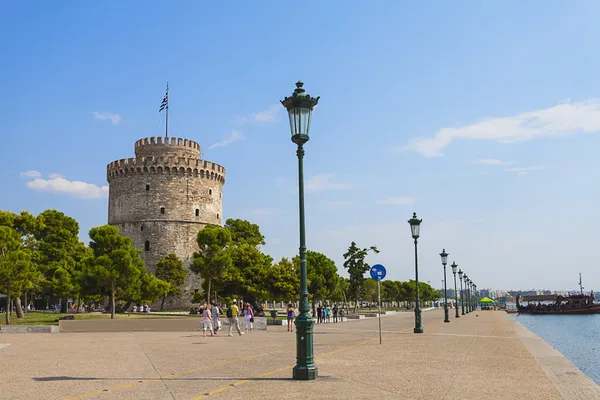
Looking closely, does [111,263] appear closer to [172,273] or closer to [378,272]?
[378,272]

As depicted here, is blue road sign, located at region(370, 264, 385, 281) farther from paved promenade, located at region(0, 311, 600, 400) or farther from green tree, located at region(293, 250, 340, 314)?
green tree, located at region(293, 250, 340, 314)

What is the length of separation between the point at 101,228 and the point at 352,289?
35808 mm

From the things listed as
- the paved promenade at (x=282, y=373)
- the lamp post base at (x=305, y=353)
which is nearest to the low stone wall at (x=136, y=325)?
the paved promenade at (x=282, y=373)

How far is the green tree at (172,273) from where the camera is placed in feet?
220

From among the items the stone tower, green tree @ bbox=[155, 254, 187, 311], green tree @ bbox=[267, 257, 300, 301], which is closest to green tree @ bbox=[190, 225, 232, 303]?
green tree @ bbox=[267, 257, 300, 301]

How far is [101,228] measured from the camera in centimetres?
3897

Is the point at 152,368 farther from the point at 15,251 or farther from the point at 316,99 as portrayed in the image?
the point at 15,251

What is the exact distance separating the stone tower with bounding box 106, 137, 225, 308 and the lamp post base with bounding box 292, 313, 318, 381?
195 feet

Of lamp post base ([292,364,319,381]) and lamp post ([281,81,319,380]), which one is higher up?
lamp post ([281,81,319,380])

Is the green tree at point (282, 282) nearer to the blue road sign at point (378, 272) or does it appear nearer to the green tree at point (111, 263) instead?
the green tree at point (111, 263)

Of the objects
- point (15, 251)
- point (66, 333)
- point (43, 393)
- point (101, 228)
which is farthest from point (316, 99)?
point (101, 228)

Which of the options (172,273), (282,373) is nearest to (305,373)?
(282,373)

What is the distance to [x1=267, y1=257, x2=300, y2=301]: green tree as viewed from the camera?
51.0 m

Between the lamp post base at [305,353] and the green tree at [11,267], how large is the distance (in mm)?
25151
